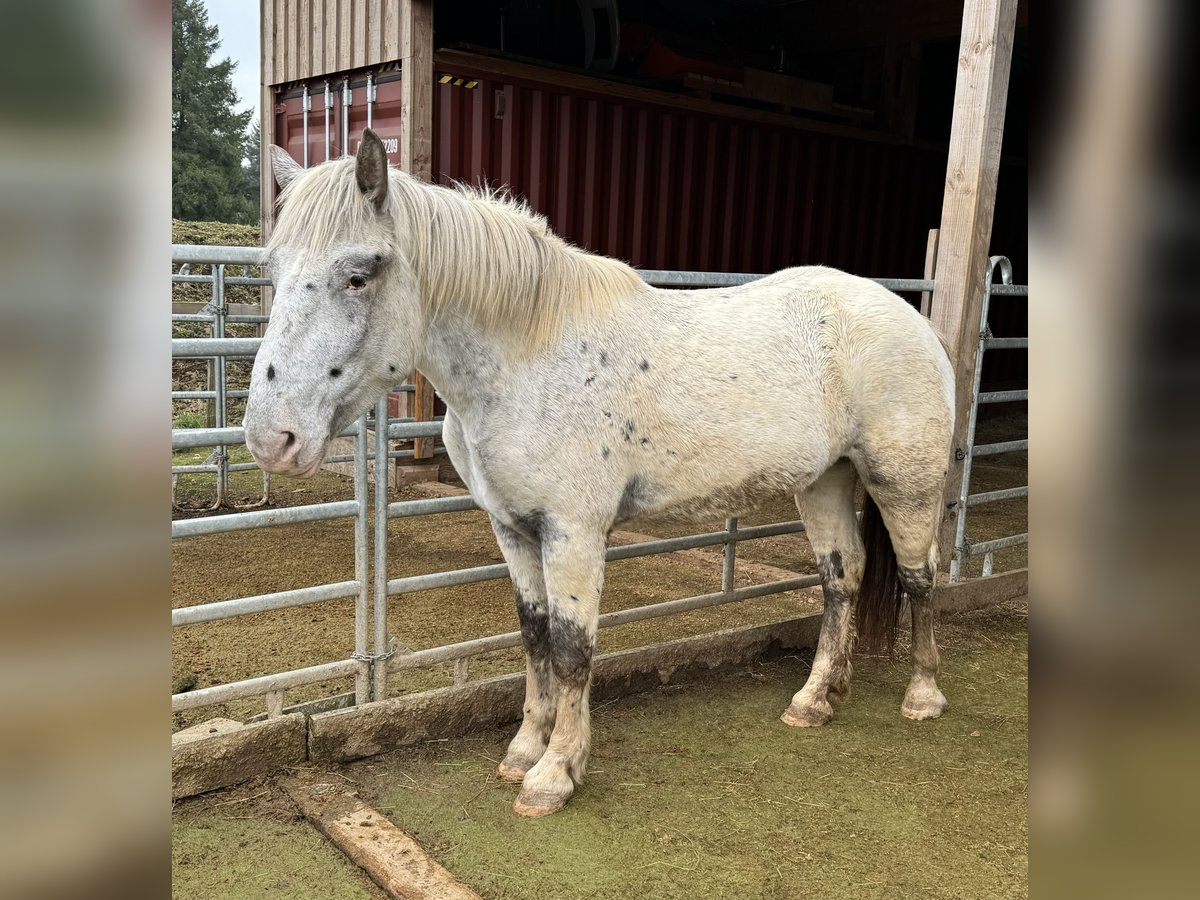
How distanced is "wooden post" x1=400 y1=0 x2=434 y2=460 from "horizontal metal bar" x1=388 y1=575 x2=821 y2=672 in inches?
109

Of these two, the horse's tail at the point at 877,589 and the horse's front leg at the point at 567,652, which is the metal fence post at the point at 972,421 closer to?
the horse's tail at the point at 877,589

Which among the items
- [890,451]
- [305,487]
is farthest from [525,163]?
[890,451]

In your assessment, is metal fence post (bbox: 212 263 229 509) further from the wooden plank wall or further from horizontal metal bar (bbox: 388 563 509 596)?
horizontal metal bar (bbox: 388 563 509 596)

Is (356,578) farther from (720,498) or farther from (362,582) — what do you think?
(720,498)

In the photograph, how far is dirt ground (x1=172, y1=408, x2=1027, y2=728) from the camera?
3383 mm

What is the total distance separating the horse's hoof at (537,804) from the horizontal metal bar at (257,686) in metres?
0.63

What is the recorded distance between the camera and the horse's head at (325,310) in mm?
2002

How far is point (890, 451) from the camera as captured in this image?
2.95m

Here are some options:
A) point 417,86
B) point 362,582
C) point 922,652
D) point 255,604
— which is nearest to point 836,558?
point 922,652

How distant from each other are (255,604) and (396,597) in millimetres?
1719

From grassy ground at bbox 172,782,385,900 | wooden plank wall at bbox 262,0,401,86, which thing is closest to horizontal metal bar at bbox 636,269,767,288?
grassy ground at bbox 172,782,385,900

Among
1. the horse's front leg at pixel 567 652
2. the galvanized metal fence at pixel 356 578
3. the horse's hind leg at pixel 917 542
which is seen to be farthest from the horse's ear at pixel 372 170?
the horse's hind leg at pixel 917 542
